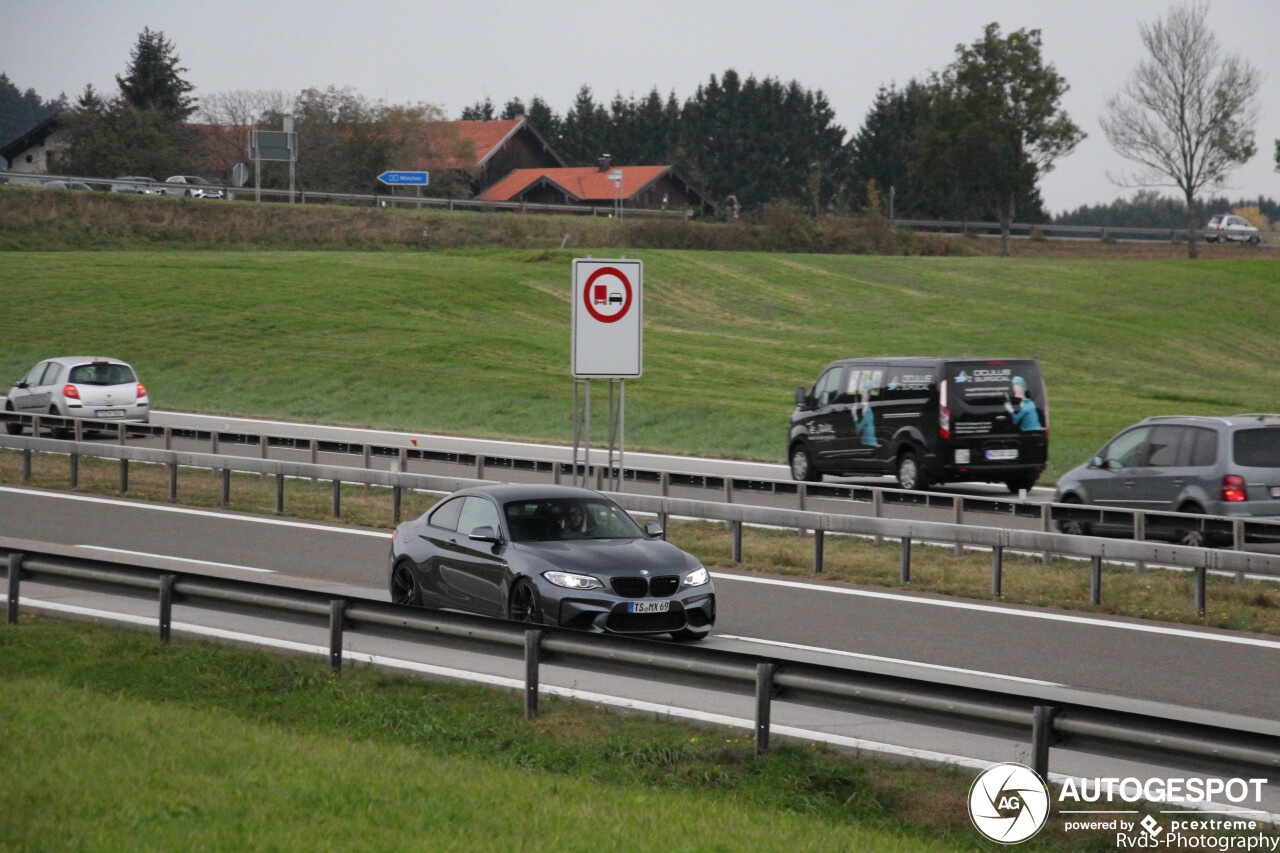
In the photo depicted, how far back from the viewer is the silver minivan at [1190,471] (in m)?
15.3

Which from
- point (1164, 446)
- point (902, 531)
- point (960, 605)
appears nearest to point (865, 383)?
point (1164, 446)

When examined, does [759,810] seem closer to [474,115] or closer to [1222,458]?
[1222,458]

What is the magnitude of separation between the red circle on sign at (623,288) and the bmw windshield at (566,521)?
19.4 ft

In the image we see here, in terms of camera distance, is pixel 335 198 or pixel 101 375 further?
pixel 335 198

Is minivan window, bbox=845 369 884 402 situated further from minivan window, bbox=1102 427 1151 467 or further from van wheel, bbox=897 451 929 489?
minivan window, bbox=1102 427 1151 467

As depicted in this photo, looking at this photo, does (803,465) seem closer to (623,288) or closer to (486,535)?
(623,288)

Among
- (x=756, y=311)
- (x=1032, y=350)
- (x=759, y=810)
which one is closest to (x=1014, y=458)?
(x=759, y=810)

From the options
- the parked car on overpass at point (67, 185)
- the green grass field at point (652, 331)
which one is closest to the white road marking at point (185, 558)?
the green grass field at point (652, 331)

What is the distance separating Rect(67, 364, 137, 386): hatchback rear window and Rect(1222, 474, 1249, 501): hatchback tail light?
2268cm

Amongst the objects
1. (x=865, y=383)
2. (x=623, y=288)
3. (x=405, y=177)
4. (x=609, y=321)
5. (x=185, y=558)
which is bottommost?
(x=185, y=558)

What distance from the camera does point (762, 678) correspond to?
7.96 m

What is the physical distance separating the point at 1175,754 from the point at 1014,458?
1551 cm

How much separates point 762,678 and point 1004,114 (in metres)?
85.4

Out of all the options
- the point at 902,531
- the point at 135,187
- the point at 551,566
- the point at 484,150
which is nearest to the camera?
the point at 551,566
